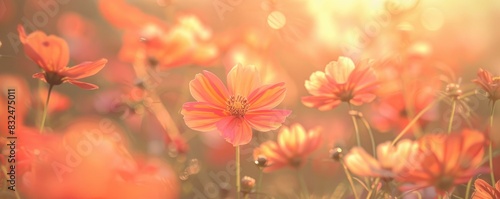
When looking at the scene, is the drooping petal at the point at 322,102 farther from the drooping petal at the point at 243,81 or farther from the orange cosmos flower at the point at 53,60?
the orange cosmos flower at the point at 53,60

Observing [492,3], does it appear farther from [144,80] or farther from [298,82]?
[144,80]

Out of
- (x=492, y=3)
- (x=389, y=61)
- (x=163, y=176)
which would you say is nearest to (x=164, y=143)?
(x=163, y=176)

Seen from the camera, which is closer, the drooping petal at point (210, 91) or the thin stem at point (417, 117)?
the drooping petal at point (210, 91)

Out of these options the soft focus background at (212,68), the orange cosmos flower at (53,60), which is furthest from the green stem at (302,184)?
the orange cosmos flower at (53,60)

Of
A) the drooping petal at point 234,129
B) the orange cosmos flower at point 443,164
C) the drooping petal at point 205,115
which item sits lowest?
the orange cosmos flower at point 443,164

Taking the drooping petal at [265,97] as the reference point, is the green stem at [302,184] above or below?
below
